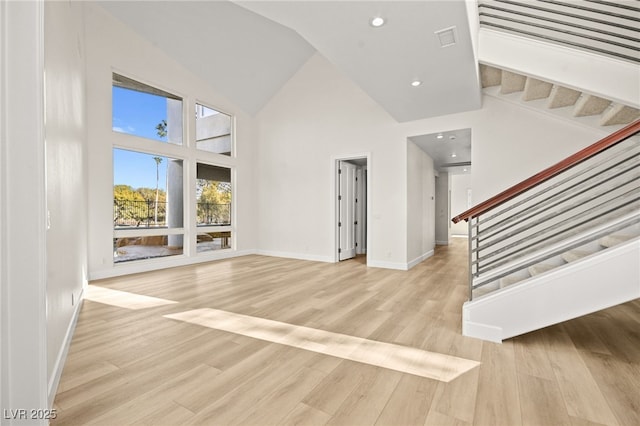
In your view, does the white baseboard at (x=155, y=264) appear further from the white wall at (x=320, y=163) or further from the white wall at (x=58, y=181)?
the white wall at (x=58, y=181)

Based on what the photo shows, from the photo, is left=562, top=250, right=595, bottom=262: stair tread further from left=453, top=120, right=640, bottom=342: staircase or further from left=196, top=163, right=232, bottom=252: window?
left=196, top=163, right=232, bottom=252: window

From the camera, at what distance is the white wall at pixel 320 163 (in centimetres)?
550

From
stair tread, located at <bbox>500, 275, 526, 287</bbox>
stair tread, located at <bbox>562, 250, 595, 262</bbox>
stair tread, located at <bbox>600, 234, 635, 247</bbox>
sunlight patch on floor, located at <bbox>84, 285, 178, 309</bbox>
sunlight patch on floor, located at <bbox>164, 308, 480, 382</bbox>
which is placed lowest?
sunlight patch on floor, located at <bbox>164, 308, 480, 382</bbox>

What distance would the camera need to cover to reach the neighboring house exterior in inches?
43.7

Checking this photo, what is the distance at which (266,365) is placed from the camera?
1963mm

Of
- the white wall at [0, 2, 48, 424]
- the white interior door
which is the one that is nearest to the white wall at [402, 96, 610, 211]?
the white interior door

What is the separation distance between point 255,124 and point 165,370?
649 cm

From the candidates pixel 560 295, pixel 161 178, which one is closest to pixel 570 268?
pixel 560 295

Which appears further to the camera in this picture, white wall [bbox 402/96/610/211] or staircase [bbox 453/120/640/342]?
white wall [bbox 402/96/610/211]

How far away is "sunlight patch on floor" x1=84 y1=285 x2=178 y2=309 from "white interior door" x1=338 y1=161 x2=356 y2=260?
12.4 feet

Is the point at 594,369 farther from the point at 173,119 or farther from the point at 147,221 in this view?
the point at 173,119

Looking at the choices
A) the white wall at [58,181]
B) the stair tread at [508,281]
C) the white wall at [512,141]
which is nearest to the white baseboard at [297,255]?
the white wall at [512,141]

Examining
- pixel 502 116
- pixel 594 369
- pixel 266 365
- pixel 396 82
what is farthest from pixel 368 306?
pixel 502 116

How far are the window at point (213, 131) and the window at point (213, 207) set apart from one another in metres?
0.46
